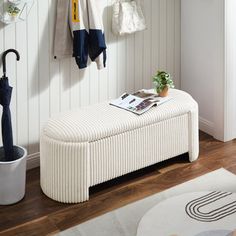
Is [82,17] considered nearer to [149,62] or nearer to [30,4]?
[30,4]

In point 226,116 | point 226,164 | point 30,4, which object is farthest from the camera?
point 226,116

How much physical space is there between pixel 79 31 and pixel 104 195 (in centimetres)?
110

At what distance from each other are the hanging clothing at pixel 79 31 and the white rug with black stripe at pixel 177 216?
1.06 metres

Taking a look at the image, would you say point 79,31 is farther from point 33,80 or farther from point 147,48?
point 147,48

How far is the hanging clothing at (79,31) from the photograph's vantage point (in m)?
3.20

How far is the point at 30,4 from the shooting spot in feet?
10.2

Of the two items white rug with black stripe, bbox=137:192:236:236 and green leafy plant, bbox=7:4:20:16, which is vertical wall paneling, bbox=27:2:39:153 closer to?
green leafy plant, bbox=7:4:20:16

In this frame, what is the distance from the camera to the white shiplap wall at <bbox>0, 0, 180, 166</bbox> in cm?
317

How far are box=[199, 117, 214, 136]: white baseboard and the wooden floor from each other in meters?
0.22

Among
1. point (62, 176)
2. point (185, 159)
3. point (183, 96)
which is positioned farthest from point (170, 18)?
point (62, 176)

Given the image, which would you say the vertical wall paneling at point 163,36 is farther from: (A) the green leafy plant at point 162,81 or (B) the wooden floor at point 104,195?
(B) the wooden floor at point 104,195

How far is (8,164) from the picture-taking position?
2.85 metres

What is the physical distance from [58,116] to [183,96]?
0.95 m

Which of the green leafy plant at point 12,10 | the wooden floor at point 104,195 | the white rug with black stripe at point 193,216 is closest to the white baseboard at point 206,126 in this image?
the wooden floor at point 104,195
